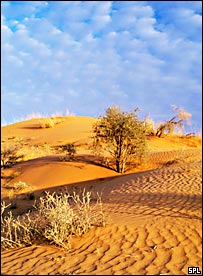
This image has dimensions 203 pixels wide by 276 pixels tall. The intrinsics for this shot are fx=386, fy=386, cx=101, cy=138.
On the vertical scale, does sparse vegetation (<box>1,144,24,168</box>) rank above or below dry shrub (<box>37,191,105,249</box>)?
above

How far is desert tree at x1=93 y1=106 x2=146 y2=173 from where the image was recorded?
60.0 ft

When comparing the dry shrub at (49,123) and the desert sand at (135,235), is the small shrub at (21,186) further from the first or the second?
the dry shrub at (49,123)

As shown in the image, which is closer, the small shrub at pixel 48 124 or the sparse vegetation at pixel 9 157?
the sparse vegetation at pixel 9 157

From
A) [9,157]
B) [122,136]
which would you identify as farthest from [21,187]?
[9,157]

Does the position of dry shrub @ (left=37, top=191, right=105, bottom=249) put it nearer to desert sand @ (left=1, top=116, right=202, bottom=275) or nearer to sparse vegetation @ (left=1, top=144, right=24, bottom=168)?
desert sand @ (left=1, top=116, right=202, bottom=275)

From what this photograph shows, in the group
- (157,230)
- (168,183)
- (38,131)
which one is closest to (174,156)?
(168,183)

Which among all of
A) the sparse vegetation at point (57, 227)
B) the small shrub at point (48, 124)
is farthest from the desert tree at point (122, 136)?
the small shrub at point (48, 124)

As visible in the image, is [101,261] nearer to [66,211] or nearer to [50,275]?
[50,275]

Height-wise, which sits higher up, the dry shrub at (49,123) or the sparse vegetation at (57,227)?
the dry shrub at (49,123)

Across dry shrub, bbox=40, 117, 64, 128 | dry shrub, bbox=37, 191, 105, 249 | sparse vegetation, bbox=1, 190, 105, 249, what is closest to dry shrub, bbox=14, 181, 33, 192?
sparse vegetation, bbox=1, 190, 105, 249

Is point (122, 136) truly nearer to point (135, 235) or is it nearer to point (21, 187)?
point (21, 187)

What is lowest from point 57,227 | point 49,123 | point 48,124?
point 57,227

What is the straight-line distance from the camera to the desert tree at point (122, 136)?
18.3 m

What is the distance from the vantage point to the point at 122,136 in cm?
1844
